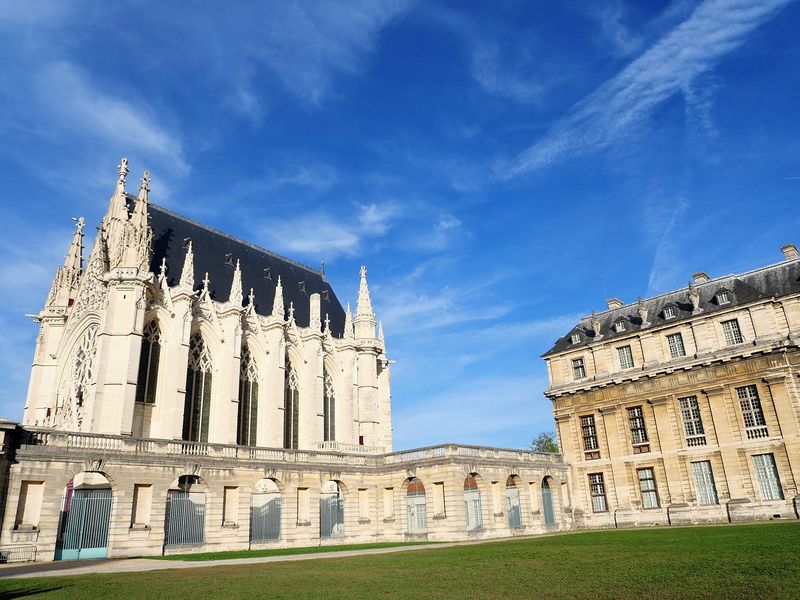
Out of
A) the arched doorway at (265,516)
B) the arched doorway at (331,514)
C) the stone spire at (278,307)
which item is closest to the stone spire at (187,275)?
the stone spire at (278,307)

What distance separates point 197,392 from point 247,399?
4073mm

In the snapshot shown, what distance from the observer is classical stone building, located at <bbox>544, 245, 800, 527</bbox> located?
1296 inches

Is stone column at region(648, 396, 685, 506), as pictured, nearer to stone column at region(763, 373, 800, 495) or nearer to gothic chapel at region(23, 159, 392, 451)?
stone column at region(763, 373, 800, 495)

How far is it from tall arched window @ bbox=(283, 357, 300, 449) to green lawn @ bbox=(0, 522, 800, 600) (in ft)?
83.4

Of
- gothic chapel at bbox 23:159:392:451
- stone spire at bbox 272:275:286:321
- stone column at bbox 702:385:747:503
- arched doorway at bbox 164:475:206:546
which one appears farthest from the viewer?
stone spire at bbox 272:275:286:321

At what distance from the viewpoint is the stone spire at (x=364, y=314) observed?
5009 cm

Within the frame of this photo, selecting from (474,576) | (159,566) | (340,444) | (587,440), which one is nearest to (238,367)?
(340,444)

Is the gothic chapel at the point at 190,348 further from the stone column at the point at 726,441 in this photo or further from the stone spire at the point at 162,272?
the stone column at the point at 726,441

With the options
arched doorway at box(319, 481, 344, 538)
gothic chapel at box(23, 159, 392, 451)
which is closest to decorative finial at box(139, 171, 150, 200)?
gothic chapel at box(23, 159, 392, 451)

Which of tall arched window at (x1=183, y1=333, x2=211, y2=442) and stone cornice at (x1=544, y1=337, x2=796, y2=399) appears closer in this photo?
stone cornice at (x1=544, y1=337, x2=796, y2=399)

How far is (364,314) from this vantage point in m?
50.7

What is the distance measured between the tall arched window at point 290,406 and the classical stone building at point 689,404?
724 inches

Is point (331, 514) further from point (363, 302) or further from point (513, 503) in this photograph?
point (363, 302)

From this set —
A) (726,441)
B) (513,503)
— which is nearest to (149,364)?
(513,503)
